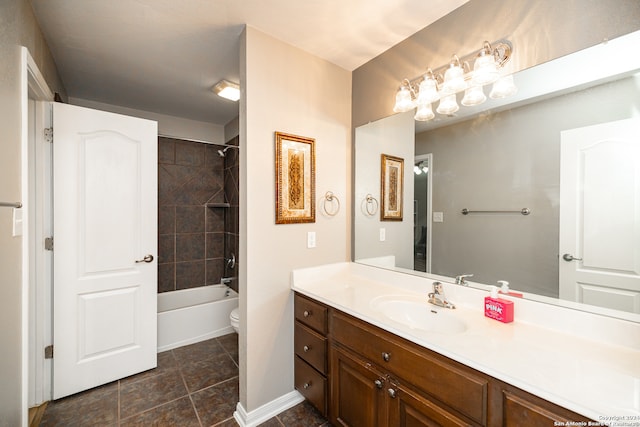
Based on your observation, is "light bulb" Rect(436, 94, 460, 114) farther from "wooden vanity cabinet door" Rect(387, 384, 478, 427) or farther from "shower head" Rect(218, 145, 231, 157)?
"shower head" Rect(218, 145, 231, 157)

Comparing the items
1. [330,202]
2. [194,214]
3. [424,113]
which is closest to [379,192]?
[330,202]

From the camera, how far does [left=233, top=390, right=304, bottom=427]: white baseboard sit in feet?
5.44

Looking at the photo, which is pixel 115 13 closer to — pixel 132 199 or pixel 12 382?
pixel 132 199

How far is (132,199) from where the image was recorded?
6.99 feet

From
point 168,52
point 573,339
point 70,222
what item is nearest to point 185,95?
point 168,52

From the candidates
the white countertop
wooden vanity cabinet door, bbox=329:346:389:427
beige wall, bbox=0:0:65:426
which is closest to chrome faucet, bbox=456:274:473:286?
the white countertop

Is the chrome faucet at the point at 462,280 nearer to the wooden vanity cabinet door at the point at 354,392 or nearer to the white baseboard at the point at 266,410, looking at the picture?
the wooden vanity cabinet door at the point at 354,392

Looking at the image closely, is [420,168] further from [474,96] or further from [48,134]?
[48,134]

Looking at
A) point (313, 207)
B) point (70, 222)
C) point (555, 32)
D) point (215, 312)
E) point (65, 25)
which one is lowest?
point (215, 312)

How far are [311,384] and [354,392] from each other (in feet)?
1.40

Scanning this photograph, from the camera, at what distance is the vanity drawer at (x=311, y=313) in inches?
62.2

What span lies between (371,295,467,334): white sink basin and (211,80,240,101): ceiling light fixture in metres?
2.11

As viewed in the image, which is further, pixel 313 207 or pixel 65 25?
pixel 313 207

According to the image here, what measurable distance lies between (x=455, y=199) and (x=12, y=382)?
2.38m
